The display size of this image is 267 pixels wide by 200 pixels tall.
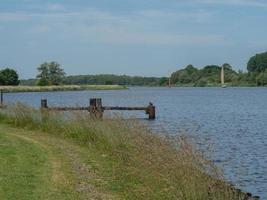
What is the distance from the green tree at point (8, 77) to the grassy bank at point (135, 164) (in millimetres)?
150761

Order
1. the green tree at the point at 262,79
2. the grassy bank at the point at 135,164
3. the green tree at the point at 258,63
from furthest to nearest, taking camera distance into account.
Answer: the green tree at the point at 258,63 < the green tree at the point at 262,79 < the grassy bank at the point at 135,164

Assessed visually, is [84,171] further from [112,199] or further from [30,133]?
[30,133]

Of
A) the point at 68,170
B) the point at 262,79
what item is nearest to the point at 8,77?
the point at 262,79

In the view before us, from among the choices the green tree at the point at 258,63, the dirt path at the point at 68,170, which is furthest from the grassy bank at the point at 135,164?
the green tree at the point at 258,63

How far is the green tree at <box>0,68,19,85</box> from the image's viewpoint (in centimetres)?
16862

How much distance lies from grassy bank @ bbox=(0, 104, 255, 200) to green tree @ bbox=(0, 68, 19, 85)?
15076 centimetres

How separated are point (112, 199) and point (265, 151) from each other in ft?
48.4

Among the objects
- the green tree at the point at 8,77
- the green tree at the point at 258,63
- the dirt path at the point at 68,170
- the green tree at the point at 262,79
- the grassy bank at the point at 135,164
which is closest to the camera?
the grassy bank at the point at 135,164

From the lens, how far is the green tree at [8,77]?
168625 mm

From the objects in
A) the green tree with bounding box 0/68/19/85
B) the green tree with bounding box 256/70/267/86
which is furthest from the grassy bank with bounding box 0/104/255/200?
the green tree with bounding box 256/70/267/86

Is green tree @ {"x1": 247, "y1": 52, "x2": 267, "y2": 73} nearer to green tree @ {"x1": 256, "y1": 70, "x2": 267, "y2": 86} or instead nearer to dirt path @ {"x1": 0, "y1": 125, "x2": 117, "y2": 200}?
green tree @ {"x1": 256, "y1": 70, "x2": 267, "y2": 86}

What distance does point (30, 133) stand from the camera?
23.6 metres

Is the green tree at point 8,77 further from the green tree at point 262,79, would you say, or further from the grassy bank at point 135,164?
the grassy bank at point 135,164

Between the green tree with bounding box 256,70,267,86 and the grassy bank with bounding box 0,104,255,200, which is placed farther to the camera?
the green tree with bounding box 256,70,267,86
